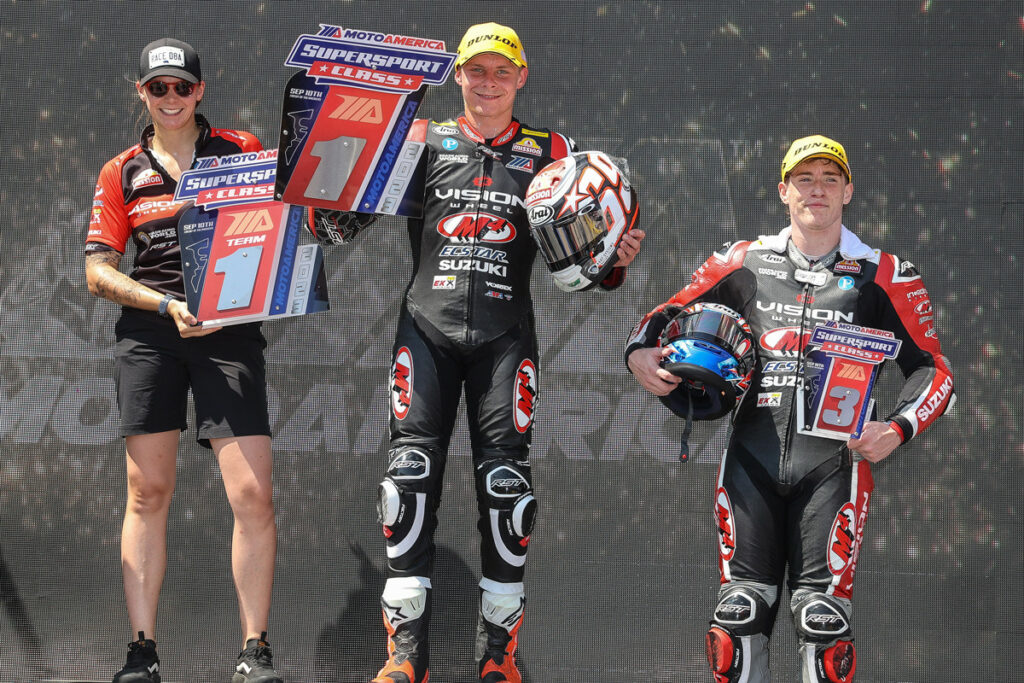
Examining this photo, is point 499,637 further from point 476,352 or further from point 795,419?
point 795,419

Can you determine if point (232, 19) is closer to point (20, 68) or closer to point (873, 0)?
→ point (20, 68)

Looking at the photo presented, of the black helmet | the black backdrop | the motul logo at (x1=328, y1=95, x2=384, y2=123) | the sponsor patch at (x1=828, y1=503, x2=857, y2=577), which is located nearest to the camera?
the sponsor patch at (x1=828, y1=503, x2=857, y2=577)

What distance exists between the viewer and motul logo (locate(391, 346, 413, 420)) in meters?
2.60

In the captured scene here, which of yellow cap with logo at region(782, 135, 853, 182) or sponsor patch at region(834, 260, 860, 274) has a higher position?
yellow cap with logo at region(782, 135, 853, 182)

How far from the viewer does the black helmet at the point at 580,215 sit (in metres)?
2.49

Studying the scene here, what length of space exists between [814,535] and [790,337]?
487mm

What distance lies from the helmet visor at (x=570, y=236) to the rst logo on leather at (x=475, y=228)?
0.53 ft

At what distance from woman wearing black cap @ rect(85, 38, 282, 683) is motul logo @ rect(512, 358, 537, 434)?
74 cm

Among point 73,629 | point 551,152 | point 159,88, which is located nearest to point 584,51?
point 551,152

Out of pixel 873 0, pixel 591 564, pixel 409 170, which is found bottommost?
pixel 591 564

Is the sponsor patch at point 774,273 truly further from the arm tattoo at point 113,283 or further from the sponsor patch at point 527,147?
the arm tattoo at point 113,283

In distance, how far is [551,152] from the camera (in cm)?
277

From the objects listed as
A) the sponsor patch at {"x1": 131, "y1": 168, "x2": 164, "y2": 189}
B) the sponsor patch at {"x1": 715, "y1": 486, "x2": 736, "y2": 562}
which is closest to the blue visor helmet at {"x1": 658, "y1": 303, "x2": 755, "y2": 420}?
the sponsor patch at {"x1": 715, "y1": 486, "x2": 736, "y2": 562}

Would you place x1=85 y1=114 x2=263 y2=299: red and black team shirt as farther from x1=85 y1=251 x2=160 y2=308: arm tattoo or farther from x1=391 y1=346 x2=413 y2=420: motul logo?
x1=391 y1=346 x2=413 y2=420: motul logo
